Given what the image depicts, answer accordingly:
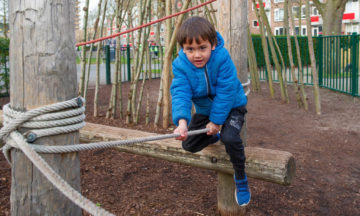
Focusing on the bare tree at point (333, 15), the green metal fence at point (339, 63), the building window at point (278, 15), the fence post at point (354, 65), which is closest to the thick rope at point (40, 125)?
the green metal fence at point (339, 63)

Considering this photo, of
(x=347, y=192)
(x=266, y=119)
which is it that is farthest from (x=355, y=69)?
(x=347, y=192)

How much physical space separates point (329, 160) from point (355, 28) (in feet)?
135

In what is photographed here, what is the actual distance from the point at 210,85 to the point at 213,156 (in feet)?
1.68

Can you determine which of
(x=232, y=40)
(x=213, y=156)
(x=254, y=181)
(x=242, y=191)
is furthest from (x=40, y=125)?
(x=254, y=181)

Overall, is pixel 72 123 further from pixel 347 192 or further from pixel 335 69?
pixel 335 69

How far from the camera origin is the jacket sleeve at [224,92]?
79.6 inches

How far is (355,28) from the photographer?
39438 mm

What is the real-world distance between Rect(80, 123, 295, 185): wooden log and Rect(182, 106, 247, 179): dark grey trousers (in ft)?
0.22

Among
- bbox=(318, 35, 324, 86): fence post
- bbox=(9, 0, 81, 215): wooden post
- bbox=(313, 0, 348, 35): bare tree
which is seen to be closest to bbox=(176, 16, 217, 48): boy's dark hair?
bbox=(9, 0, 81, 215): wooden post

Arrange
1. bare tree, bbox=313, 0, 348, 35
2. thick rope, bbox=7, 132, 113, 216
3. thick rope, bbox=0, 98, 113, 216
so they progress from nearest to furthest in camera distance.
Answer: thick rope, bbox=7, 132, 113, 216 < thick rope, bbox=0, 98, 113, 216 < bare tree, bbox=313, 0, 348, 35

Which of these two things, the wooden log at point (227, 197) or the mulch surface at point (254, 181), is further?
the mulch surface at point (254, 181)

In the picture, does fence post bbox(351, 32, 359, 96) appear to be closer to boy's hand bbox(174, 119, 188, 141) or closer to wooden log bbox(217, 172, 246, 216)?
wooden log bbox(217, 172, 246, 216)

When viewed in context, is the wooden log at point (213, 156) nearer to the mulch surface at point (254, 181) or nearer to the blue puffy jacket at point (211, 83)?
the blue puffy jacket at point (211, 83)

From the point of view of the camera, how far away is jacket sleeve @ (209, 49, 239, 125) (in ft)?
6.63
